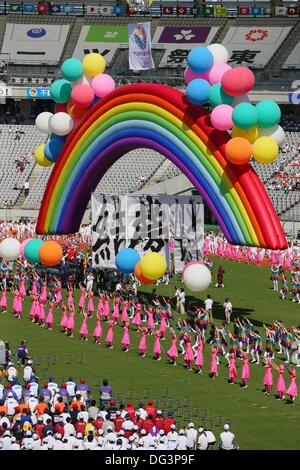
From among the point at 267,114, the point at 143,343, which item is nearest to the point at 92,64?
the point at 267,114

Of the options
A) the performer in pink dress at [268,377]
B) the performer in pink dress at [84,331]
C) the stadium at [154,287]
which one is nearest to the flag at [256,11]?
the stadium at [154,287]

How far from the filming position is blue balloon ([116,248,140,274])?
3741 centimetres

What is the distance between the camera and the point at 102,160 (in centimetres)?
4103

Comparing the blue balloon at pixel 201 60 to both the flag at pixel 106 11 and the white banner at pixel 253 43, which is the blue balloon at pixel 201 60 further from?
the flag at pixel 106 11

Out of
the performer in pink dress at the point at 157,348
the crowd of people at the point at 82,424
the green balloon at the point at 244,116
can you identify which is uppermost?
the green balloon at the point at 244,116

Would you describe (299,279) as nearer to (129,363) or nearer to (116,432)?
(129,363)

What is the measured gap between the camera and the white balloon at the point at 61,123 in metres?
41.0

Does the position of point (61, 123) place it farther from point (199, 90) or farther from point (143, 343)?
point (143, 343)

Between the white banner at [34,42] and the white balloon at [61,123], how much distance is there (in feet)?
120

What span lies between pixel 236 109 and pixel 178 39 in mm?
45996

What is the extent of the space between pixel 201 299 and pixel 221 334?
26.7 ft

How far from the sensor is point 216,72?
1406 inches

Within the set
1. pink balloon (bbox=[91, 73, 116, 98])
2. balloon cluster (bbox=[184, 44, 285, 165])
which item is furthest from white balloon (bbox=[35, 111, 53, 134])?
balloon cluster (bbox=[184, 44, 285, 165])
